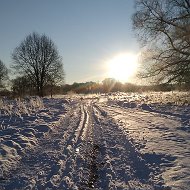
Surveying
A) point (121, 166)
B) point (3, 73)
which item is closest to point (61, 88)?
point (3, 73)

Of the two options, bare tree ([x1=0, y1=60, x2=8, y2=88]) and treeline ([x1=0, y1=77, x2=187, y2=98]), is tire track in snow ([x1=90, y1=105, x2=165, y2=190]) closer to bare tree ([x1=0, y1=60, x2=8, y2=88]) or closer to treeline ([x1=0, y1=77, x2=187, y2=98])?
treeline ([x1=0, y1=77, x2=187, y2=98])

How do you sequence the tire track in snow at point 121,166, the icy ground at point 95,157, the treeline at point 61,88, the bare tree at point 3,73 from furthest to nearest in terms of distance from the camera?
1. the bare tree at point 3,73
2. the treeline at point 61,88
3. the icy ground at point 95,157
4. the tire track in snow at point 121,166

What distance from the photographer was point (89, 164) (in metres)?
7.33

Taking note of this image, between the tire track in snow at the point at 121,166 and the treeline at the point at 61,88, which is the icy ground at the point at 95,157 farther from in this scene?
the treeline at the point at 61,88

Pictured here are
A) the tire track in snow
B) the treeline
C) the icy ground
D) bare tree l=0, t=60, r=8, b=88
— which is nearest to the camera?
the tire track in snow

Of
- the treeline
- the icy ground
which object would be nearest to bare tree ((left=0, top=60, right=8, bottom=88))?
the treeline

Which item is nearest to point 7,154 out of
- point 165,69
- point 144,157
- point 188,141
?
point 144,157

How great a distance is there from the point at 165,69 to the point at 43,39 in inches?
1231

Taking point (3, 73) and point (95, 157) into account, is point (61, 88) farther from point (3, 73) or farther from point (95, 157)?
point (95, 157)

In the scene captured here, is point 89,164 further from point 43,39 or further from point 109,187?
point 43,39

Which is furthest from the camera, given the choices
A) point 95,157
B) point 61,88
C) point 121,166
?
point 61,88

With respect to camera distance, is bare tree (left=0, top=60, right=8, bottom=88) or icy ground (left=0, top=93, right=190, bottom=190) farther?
bare tree (left=0, top=60, right=8, bottom=88)

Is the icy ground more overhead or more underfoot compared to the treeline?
more underfoot

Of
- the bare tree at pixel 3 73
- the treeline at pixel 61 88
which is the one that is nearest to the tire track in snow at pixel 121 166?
the treeline at pixel 61 88
